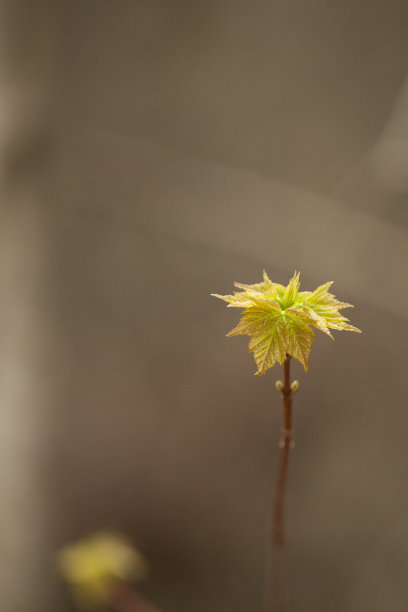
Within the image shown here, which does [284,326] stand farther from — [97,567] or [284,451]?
[97,567]

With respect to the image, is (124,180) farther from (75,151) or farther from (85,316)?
(85,316)

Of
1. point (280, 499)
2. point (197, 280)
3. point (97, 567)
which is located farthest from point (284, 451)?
point (197, 280)

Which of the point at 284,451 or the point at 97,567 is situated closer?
the point at 284,451

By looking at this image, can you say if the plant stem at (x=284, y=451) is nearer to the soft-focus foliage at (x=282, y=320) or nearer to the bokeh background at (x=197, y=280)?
the soft-focus foliage at (x=282, y=320)

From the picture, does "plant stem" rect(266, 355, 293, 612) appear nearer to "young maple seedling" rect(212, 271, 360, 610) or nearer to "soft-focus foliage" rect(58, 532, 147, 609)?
"young maple seedling" rect(212, 271, 360, 610)

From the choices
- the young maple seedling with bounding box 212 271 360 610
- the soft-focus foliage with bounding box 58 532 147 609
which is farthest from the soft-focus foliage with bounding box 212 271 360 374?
the soft-focus foliage with bounding box 58 532 147 609
